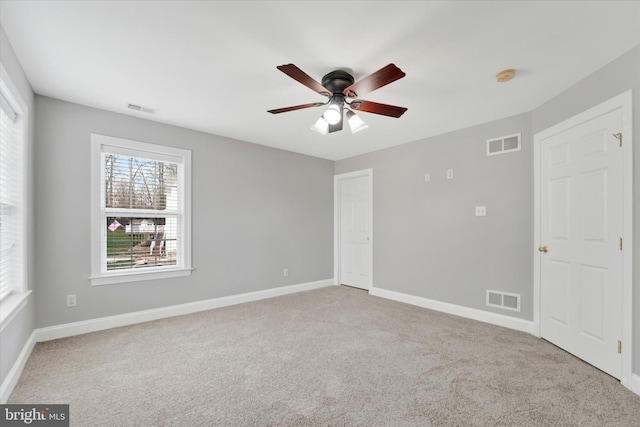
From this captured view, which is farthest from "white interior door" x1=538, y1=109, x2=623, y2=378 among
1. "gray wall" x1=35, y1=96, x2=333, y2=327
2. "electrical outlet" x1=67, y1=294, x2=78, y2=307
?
"electrical outlet" x1=67, y1=294, x2=78, y2=307

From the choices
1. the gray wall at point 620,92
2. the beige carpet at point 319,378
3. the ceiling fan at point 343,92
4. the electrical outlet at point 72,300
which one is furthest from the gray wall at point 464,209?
the electrical outlet at point 72,300

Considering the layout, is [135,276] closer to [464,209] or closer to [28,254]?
[28,254]

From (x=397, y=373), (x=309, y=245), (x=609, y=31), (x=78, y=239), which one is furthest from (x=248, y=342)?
(x=609, y=31)

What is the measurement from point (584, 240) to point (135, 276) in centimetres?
468

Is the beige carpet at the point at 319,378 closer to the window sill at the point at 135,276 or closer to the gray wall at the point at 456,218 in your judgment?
the window sill at the point at 135,276

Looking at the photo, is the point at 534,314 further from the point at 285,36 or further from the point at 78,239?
the point at 78,239

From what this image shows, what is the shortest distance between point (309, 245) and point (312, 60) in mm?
3522

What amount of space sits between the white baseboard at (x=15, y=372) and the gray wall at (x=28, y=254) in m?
0.04

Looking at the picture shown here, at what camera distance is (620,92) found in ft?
7.20

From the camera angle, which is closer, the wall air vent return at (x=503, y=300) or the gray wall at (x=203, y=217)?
the gray wall at (x=203, y=217)

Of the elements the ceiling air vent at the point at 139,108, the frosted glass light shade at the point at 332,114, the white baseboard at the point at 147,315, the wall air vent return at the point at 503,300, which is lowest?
the white baseboard at the point at 147,315

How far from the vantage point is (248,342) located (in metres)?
2.92

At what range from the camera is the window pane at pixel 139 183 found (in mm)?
3352

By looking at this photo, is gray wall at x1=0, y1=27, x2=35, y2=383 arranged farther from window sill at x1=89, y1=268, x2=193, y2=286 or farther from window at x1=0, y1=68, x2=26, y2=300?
window sill at x1=89, y1=268, x2=193, y2=286
